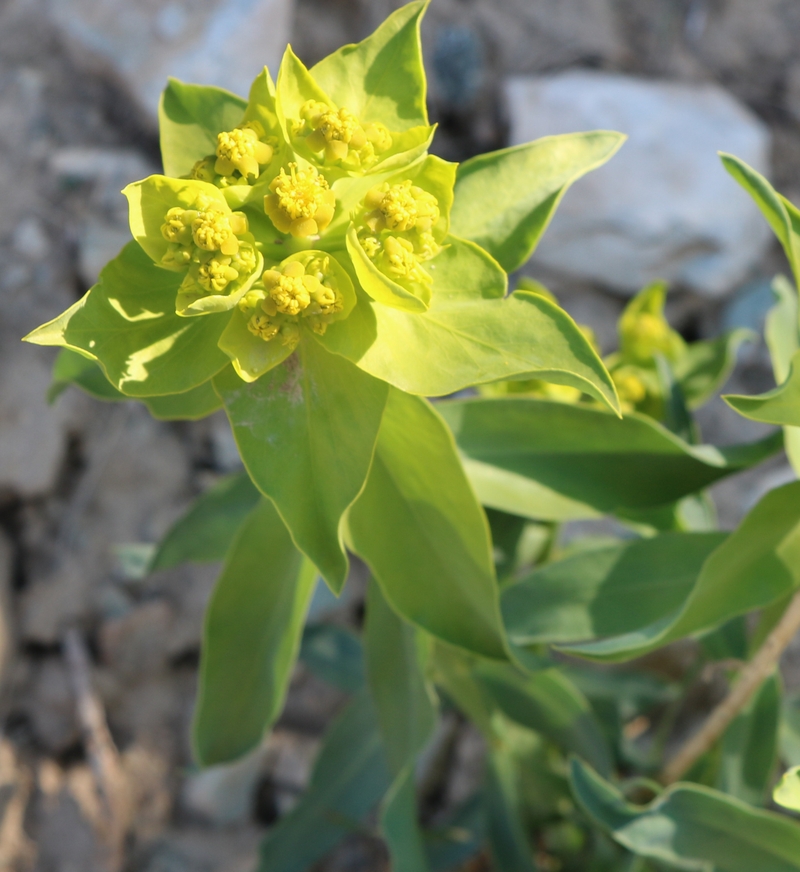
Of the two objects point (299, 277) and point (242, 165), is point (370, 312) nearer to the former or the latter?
point (299, 277)

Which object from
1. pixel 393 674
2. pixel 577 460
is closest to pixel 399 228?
pixel 577 460

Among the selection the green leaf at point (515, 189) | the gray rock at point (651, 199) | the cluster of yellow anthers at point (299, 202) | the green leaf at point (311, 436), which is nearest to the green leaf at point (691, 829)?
the green leaf at point (311, 436)

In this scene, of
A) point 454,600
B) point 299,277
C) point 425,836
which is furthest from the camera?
point 425,836

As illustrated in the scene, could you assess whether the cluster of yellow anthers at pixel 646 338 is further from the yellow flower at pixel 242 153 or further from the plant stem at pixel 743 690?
the yellow flower at pixel 242 153

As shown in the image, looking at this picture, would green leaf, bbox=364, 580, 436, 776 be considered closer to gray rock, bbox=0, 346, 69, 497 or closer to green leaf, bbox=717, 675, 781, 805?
green leaf, bbox=717, 675, 781, 805

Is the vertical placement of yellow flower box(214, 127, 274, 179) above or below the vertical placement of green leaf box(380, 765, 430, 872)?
above

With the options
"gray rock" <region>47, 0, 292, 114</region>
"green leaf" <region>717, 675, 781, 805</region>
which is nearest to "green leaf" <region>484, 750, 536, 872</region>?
"green leaf" <region>717, 675, 781, 805</region>

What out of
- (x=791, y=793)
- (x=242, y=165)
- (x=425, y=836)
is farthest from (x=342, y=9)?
(x=791, y=793)

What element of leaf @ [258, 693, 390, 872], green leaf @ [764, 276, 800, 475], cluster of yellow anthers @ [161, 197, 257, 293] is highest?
cluster of yellow anthers @ [161, 197, 257, 293]
